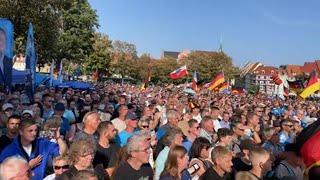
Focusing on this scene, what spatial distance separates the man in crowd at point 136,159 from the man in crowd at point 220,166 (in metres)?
0.79

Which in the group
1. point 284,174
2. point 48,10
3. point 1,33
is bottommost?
point 284,174

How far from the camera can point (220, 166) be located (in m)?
6.19

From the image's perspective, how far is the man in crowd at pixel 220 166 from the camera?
6.17 metres

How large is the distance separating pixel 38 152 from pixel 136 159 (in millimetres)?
1240

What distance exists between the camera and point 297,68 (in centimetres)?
15562

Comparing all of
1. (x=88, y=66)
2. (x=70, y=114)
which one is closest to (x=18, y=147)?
(x=70, y=114)

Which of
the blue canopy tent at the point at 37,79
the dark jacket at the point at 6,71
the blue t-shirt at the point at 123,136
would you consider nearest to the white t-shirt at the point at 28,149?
the blue t-shirt at the point at 123,136

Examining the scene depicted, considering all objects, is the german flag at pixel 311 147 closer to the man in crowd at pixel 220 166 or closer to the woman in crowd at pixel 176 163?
the man in crowd at pixel 220 166

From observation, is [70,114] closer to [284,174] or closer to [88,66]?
[284,174]

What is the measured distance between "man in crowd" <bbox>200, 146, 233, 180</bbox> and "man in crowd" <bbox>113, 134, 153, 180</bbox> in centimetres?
79

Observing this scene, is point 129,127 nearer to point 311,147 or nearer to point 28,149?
point 28,149

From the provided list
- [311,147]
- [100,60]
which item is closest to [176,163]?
[311,147]

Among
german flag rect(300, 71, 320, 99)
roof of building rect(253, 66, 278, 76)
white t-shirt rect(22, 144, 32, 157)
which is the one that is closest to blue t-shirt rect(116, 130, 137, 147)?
white t-shirt rect(22, 144, 32, 157)

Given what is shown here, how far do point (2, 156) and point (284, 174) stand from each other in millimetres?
3350
